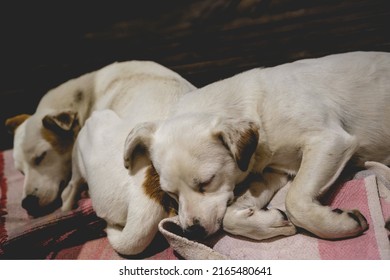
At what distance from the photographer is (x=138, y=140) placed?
1.83 m

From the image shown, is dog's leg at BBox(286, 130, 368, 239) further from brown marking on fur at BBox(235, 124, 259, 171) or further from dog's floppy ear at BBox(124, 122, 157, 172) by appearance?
dog's floppy ear at BBox(124, 122, 157, 172)

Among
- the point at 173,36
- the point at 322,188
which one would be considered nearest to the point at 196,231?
the point at 322,188

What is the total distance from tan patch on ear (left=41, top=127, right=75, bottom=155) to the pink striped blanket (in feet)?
1.29

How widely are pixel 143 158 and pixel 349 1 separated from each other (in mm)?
1970

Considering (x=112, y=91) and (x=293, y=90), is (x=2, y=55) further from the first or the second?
(x=293, y=90)

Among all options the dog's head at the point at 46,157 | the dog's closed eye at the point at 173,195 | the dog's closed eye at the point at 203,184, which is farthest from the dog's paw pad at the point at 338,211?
the dog's head at the point at 46,157

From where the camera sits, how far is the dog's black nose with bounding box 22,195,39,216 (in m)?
2.52

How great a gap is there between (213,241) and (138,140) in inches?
20.6

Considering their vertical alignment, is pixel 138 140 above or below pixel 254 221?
above

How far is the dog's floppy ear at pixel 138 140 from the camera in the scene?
1.82 metres

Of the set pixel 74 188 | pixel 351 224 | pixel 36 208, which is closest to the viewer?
pixel 351 224

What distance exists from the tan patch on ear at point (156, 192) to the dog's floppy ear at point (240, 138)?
1.14 feet

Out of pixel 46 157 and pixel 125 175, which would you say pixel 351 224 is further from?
pixel 46 157
